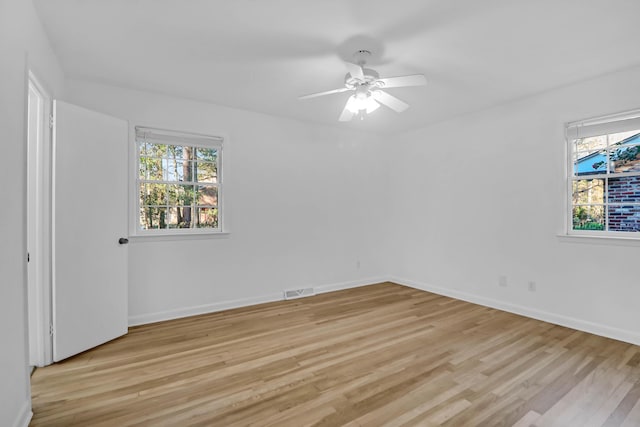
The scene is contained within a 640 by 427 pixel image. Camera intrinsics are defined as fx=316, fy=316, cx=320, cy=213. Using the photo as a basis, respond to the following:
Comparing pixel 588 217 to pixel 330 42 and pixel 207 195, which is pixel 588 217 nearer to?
pixel 330 42

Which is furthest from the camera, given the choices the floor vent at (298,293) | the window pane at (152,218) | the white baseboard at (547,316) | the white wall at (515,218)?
the floor vent at (298,293)

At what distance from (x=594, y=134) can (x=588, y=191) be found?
0.58m

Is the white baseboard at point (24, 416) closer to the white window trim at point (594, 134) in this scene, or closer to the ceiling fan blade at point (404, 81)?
the ceiling fan blade at point (404, 81)

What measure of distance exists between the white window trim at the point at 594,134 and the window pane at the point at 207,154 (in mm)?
3944

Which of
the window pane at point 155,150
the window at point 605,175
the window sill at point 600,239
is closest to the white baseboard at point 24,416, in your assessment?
the window pane at point 155,150

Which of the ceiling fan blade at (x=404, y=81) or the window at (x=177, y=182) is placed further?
the window at (x=177, y=182)

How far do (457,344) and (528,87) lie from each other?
272 cm

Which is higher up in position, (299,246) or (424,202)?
(424,202)

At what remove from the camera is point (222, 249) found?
3.87m

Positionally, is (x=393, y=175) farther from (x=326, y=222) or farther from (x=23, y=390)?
(x=23, y=390)

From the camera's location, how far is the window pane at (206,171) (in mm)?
3809

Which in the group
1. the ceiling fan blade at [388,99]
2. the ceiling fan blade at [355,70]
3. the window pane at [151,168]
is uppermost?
the ceiling fan blade at [355,70]

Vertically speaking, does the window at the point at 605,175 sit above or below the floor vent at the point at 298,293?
above

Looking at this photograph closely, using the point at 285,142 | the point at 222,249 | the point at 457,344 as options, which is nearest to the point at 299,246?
the point at 222,249
